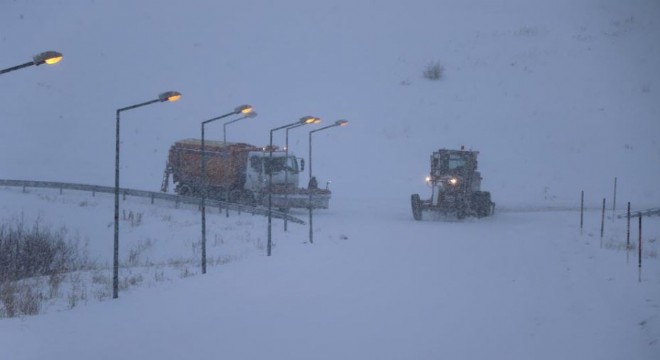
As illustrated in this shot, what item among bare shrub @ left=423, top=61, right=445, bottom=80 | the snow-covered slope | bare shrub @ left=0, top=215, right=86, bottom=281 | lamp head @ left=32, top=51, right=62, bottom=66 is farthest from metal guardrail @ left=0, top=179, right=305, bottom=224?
bare shrub @ left=423, top=61, right=445, bottom=80

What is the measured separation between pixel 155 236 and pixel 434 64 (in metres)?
42.0

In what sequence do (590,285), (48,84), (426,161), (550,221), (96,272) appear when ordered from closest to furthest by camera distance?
(590,285) < (96,272) < (550,221) < (426,161) < (48,84)

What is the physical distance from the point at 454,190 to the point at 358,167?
17951 millimetres

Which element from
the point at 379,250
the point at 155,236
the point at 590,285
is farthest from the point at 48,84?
the point at 590,285

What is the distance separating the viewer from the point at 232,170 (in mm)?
35969

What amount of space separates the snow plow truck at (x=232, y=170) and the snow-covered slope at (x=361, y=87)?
29.3 ft

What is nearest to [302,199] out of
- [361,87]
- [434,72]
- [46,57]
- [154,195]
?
[154,195]

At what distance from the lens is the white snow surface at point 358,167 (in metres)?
10.8

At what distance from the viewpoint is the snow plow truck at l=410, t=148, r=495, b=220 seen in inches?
1245

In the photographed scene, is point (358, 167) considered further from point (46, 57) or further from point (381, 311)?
point (46, 57)

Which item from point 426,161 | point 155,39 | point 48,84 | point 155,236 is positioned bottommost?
point 155,236

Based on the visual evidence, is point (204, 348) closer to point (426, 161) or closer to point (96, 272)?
point (96, 272)

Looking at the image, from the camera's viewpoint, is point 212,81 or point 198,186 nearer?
point 198,186

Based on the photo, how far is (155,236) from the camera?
26938 mm
